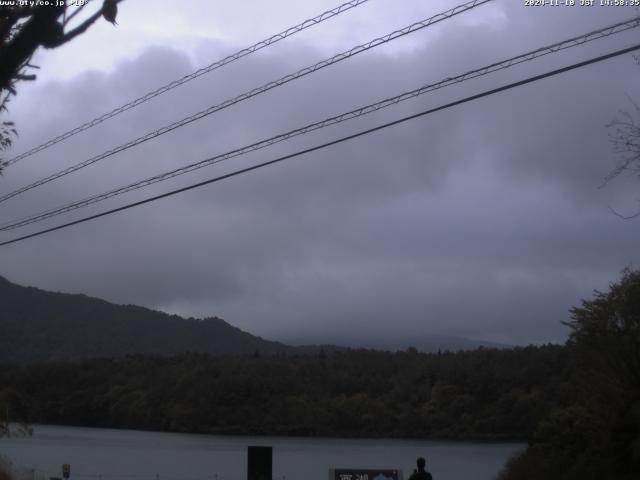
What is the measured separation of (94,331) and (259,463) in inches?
3445

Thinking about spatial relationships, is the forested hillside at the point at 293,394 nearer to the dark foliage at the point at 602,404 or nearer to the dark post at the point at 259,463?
the dark foliage at the point at 602,404

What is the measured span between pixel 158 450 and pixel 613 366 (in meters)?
39.4

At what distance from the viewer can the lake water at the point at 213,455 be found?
41.6m

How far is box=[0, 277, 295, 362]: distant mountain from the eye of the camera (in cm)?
8600

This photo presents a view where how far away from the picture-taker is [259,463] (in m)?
20.3

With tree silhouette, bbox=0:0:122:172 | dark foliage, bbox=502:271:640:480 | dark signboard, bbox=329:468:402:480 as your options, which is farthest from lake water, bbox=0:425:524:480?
tree silhouette, bbox=0:0:122:172

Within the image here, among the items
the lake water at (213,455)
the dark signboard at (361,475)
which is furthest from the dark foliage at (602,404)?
the lake water at (213,455)

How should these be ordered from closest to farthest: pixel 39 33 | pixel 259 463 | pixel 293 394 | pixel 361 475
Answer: pixel 39 33
pixel 361 475
pixel 259 463
pixel 293 394

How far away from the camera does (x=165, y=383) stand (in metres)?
66.6

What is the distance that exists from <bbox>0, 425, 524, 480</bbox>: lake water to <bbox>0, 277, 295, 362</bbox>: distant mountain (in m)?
18.5

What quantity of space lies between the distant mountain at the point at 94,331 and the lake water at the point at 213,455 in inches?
730

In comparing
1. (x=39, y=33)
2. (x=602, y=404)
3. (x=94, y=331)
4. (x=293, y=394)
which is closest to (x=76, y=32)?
Result: (x=39, y=33)

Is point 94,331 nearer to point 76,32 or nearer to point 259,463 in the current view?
point 259,463

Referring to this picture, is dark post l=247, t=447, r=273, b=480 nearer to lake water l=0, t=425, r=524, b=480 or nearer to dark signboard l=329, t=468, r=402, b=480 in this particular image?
dark signboard l=329, t=468, r=402, b=480
